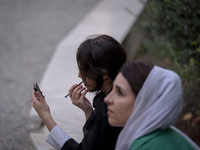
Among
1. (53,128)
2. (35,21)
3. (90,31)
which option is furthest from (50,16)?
(53,128)

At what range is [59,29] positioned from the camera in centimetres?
928

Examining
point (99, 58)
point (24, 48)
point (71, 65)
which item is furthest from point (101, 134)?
point (24, 48)

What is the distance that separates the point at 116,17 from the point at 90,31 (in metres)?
1.39

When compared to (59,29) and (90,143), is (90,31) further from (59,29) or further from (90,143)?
(90,143)

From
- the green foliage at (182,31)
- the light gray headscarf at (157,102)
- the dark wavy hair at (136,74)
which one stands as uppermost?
the dark wavy hair at (136,74)

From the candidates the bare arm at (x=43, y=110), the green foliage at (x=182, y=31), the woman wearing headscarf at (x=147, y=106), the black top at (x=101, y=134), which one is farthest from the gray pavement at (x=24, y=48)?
the woman wearing headscarf at (x=147, y=106)

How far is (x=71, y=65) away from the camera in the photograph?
18.4 ft

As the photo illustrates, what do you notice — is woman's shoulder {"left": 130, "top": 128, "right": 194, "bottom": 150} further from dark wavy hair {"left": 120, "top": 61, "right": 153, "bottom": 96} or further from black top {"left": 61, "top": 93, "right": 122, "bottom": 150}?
black top {"left": 61, "top": 93, "right": 122, "bottom": 150}

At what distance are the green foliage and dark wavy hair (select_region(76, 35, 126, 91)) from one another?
1210 mm

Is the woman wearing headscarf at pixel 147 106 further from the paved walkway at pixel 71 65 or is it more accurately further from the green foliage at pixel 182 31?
the green foliage at pixel 182 31

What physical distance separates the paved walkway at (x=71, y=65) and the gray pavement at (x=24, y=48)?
48 centimetres

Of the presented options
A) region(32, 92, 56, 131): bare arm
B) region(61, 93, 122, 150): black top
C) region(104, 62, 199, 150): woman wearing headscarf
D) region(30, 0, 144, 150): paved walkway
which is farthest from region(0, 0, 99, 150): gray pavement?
region(104, 62, 199, 150): woman wearing headscarf

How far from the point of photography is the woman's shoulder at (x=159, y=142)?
1962 millimetres

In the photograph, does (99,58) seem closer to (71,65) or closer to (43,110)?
(43,110)
